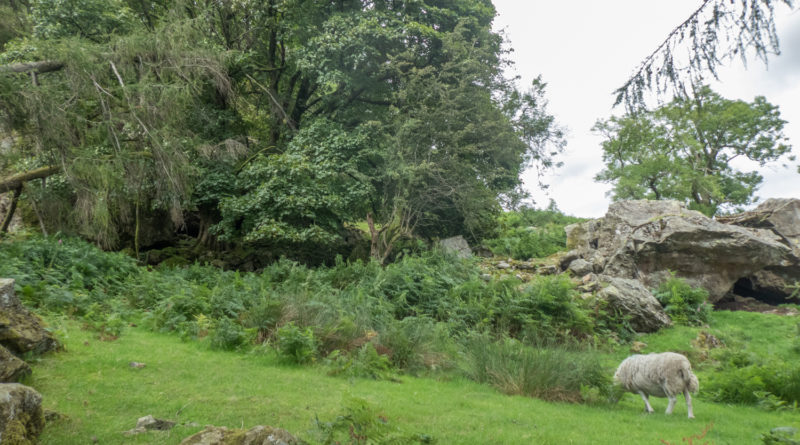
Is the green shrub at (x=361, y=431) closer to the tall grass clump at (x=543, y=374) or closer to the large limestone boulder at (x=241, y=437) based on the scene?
the large limestone boulder at (x=241, y=437)

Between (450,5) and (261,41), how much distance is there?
7496 mm

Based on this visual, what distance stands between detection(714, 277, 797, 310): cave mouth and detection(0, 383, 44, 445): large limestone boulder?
1570 cm

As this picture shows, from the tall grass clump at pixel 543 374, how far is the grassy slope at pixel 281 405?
266 mm

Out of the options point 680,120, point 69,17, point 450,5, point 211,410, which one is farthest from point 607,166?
point 211,410

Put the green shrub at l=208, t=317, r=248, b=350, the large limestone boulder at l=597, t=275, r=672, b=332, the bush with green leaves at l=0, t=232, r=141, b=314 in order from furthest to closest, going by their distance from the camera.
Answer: the large limestone boulder at l=597, t=275, r=672, b=332 → the bush with green leaves at l=0, t=232, r=141, b=314 → the green shrub at l=208, t=317, r=248, b=350

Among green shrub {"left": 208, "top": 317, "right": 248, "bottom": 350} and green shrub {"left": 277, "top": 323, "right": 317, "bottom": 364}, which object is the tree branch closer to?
green shrub {"left": 208, "top": 317, "right": 248, "bottom": 350}

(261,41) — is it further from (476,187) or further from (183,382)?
(183,382)

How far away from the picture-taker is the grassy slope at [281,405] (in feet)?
13.0

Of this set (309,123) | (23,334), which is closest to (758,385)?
(23,334)

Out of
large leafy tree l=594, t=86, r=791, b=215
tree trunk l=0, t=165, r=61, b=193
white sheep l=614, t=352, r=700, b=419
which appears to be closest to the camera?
white sheep l=614, t=352, r=700, b=419

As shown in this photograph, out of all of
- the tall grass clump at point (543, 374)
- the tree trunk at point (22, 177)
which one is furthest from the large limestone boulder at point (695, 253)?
the tree trunk at point (22, 177)

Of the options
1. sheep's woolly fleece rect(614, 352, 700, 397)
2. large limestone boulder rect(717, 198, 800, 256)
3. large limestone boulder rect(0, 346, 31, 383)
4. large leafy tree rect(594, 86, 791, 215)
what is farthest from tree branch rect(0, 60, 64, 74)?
large leafy tree rect(594, 86, 791, 215)

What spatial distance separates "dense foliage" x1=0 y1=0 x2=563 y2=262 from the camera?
1155 centimetres

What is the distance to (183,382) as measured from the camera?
16.3 ft
